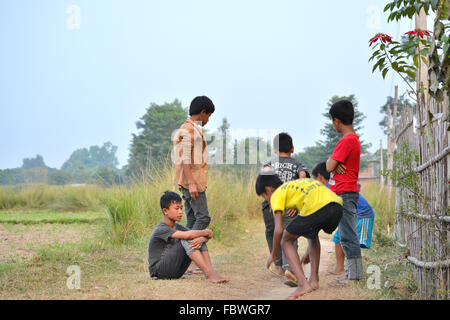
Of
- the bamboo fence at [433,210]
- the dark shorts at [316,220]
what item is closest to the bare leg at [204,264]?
the dark shorts at [316,220]

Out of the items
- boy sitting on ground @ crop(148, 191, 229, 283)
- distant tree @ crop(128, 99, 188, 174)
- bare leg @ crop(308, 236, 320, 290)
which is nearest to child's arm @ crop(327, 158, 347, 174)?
bare leg @ crop(308, 236, 320, 290)

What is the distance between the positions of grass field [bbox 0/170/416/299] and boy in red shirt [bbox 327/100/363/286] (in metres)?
0.23

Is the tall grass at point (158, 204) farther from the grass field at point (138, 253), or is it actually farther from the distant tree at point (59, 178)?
the distant tree at point (59, 178)

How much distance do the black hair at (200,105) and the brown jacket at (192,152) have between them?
125 mm

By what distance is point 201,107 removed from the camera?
5004 millimetres

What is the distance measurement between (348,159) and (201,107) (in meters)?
1.66

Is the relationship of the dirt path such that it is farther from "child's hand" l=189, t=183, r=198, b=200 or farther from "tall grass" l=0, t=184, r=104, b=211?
"tall grass" l=0, t=184, r=104, b=211

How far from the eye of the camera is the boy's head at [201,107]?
5.00 meters

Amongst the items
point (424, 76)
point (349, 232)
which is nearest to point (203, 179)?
point (349, 232)

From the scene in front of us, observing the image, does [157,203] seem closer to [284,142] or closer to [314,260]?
[284,142]

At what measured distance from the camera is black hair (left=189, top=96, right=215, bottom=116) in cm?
500

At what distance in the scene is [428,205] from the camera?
12.8 feet


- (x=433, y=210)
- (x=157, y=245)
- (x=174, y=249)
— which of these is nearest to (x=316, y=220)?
(x=433, y=210)

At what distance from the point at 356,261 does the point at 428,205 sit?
879mm
